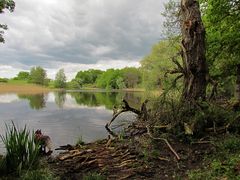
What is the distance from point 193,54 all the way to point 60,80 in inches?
5616

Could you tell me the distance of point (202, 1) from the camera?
63.6 ft

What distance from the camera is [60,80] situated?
151m

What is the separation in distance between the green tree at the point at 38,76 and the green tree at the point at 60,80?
20.2 ft

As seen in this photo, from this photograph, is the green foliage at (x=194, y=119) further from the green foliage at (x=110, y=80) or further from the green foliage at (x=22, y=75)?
the green foliage at (x=22, y=75)

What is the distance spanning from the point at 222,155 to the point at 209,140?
1495 mm

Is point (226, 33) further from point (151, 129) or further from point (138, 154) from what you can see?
point (138, 154)

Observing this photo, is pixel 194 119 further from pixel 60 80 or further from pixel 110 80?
pixel 60 80

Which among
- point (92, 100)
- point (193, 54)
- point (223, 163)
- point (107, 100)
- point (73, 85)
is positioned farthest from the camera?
point (73, 85)

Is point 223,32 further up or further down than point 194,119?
further up

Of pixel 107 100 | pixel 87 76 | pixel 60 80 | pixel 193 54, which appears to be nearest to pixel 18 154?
pixel 193 54

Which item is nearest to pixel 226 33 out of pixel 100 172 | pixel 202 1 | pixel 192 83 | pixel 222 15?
pixel 222 15

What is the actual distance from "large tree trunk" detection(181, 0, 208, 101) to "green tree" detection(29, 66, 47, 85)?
141 metres

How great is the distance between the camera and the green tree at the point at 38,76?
5822 inches

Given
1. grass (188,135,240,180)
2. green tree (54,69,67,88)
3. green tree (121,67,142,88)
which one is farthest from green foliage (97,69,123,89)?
grass (188,135,240,180)
